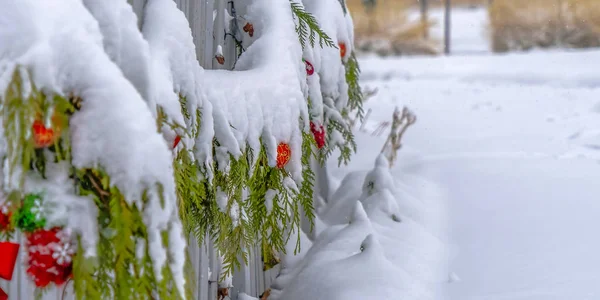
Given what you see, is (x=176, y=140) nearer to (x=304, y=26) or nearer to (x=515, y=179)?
(x=304, y=26)

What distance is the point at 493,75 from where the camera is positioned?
1250cm

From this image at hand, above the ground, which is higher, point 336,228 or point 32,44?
point 32,44

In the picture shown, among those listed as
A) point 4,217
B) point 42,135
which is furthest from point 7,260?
point 42,135

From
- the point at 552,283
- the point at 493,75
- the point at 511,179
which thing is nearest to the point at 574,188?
the point at 511,179

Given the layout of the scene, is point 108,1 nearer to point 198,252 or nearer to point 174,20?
point 174,20

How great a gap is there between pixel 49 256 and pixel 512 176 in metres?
3.65

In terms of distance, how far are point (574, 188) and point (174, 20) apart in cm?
315

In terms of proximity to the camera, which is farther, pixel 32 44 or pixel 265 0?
pixel 265 0

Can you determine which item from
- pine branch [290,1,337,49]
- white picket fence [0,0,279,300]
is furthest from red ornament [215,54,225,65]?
pine branch [290,1,337,49]

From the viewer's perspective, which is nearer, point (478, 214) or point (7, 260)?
point (7, 260)

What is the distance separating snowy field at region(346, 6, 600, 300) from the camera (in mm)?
2760

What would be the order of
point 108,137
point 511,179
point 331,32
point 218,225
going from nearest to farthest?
1. point 108,137
2. point 218,225
3. point 331,32
4. point 511,179

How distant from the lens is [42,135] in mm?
994

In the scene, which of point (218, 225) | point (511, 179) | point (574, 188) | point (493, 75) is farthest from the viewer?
point (493, 75)
